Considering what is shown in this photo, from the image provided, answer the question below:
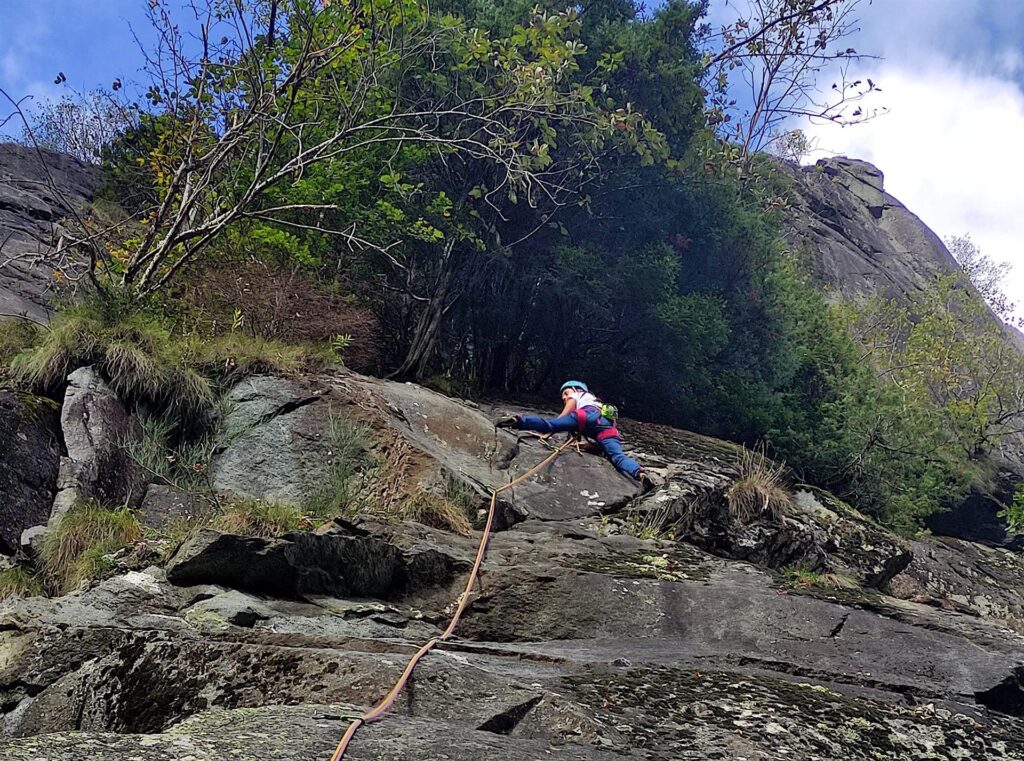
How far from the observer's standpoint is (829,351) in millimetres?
14828

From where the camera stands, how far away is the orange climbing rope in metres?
2.73

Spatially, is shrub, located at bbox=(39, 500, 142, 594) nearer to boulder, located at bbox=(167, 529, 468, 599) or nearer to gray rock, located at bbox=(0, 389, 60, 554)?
gray rock, located at bbox=(0, 389, 60, 554)

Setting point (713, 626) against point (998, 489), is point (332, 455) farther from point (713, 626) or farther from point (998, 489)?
point (998, 489)

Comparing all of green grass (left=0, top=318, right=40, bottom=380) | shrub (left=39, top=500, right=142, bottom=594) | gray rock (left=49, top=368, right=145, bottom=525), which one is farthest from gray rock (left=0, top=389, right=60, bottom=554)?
green grass (left=0, top=318, right=40, bottom=380)

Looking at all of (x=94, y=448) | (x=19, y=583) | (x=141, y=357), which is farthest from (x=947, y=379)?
(x=19, y=583)

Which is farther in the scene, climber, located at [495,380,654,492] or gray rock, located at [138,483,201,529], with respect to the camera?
climber, located at [495,380,654,492]

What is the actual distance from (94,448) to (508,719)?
15.2 feet

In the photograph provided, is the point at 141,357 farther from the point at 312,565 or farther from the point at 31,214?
the point at 31,214

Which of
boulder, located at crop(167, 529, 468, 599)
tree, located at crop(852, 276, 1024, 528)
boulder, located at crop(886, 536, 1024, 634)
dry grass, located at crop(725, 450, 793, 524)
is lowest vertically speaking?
boulder, located at crop(886, 536, 1024, 634)

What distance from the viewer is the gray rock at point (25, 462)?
18.4ft

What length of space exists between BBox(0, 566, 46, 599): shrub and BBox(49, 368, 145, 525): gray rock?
64 centimetres

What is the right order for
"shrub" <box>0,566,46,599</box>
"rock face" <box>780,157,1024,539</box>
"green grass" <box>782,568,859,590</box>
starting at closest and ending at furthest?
1. "shrub" <box>0,566,46,599</box>
2. "green grass" <box>782,568,859,590</box>
3. "rock face" <box>780,157,1024,539</box>

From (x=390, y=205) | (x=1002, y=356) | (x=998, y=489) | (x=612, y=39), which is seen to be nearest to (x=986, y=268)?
(x=1002, y=356)

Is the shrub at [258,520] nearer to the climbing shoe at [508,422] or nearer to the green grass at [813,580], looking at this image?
the green grass at [813,580]
